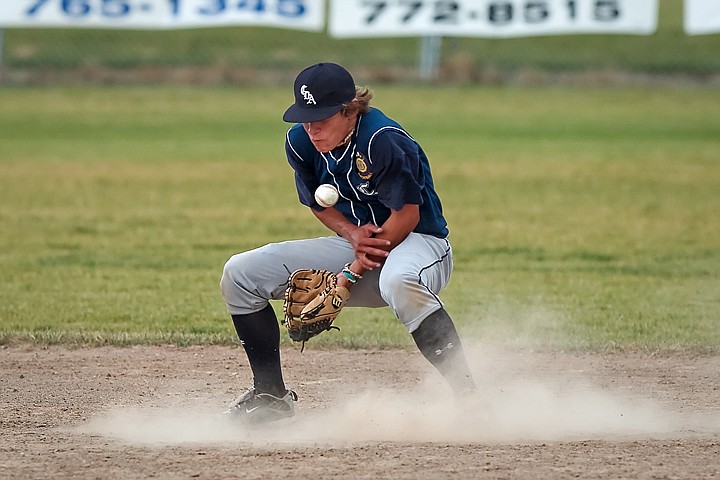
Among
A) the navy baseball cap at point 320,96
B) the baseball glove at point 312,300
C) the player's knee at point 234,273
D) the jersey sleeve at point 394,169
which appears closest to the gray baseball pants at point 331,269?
the player's knee at point 234,273

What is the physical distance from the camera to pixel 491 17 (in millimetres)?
21078

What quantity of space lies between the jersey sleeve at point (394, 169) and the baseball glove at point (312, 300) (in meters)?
0.43

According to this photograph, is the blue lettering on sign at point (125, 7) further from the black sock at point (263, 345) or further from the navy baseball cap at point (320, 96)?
the navy baseball cap at point (320, 96)

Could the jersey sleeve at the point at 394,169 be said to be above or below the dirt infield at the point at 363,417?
above

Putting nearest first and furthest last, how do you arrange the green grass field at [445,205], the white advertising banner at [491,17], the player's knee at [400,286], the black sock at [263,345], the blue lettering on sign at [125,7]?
the player's knee at [400,286], the black sock at [263,345], the green grass field at [445,205], the white advertising banner at [491,17], the blue lettering on sign at [125,7]

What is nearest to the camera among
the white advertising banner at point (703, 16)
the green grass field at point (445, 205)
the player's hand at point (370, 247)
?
the player's hand at point (370, 247)

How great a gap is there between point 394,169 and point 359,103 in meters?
0.32

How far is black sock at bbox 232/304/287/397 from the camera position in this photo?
543 cm

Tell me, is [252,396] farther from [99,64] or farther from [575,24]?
[99,64]

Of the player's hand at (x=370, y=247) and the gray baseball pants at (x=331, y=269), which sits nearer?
the gray baseball pants at (x=331, y=269)

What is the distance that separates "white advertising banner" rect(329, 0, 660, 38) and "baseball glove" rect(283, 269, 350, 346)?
1623 centimetres

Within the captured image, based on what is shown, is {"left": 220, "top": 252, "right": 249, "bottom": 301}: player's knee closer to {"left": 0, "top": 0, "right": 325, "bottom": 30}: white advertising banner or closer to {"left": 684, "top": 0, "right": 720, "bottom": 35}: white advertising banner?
{"left": 0, "top": 0, "right": 325, "bottom": 30}: white advertising banner

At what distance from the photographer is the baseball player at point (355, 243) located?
16.5 ft

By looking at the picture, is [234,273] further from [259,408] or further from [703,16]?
[703,16]
